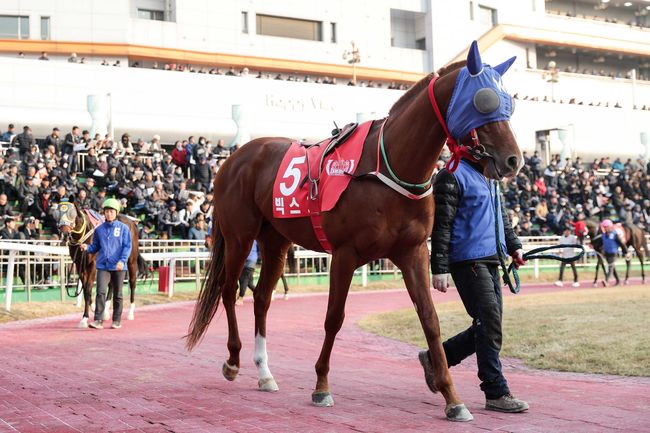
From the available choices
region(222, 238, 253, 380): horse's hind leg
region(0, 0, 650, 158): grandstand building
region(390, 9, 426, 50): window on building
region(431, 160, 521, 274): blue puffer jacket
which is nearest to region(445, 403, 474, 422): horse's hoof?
region(431, 160, 521, 274): blue puffer jacket

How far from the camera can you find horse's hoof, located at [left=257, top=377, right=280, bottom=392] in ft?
20.4

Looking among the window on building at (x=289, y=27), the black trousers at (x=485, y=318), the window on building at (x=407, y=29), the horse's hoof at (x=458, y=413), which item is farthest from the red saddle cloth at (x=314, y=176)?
the window on building at (x=407, y=29)

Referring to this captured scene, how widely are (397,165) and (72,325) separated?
824cm

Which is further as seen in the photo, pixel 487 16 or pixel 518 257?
pixel 487 16

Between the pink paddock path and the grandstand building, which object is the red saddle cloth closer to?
the pink paddock path

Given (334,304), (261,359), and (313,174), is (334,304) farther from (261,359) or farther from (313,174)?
(261,359)

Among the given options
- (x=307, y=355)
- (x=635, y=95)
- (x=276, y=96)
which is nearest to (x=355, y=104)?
(x=276, y=96)

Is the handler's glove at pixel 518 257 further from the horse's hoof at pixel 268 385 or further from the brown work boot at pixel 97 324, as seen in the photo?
the brown work boot at pixel 97 324

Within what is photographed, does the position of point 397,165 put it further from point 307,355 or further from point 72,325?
point 72,325

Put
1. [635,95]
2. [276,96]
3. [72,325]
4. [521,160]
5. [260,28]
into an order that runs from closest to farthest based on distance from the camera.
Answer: [521,160]
[72,325]
[276,96]
[260,28]
[635,95]

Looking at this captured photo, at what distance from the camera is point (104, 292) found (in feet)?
39.7

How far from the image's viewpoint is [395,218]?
17.8 ft

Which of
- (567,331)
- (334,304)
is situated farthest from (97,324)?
(334,304)

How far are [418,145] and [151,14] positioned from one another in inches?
1263
